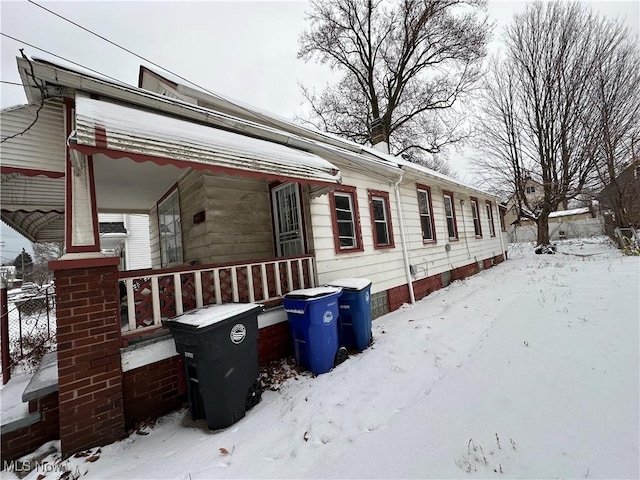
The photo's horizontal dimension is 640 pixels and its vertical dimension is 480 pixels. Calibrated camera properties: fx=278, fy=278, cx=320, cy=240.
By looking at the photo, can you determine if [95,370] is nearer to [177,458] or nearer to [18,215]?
[177,458]

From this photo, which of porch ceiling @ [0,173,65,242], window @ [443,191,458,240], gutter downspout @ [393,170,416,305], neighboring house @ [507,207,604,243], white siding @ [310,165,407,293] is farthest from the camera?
neighboring house @ [507,207,604,243]

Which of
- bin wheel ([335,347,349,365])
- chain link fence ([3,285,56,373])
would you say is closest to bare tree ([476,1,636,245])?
bin wheel ([335,347,349,365])

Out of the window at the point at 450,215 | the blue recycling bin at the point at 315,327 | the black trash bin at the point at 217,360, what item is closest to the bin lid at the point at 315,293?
the blue recycling bin at the point at 315,327

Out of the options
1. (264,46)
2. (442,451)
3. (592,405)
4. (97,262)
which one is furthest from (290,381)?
(264,46)

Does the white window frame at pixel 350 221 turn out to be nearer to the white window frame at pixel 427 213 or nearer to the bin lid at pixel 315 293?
the bin lid at pixel 315 293

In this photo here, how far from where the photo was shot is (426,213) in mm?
9195

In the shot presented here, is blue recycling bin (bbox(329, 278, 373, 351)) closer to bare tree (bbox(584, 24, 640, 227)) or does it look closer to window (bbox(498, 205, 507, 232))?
bare tree (bbox(584, 24, 640, 227))

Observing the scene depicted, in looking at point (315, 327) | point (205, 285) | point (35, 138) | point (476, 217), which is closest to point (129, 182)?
point (35, 138)

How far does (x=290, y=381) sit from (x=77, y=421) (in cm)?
224

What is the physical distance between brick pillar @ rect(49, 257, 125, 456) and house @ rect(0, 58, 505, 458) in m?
0.01

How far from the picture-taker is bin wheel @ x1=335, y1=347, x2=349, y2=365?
13.8ft

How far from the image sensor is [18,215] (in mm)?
6422

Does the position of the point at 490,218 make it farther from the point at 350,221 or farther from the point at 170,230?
the point at 170,230

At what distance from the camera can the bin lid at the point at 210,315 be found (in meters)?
2.85
